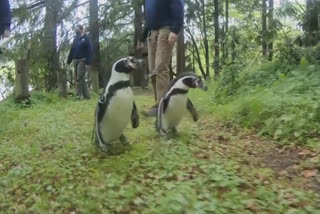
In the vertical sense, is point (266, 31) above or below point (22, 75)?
above

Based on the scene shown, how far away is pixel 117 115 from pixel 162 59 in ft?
6.95

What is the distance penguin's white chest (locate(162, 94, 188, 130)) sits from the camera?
197 inches

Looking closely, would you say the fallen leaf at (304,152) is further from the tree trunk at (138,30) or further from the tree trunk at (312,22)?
the tree trunk at (138,30)

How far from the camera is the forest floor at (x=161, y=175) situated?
311 centimetres

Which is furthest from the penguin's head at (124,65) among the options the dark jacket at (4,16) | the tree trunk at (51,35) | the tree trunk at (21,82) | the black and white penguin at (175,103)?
the tree trunk at (51,35)

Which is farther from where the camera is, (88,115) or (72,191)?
(88,115)

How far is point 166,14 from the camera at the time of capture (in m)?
6.20

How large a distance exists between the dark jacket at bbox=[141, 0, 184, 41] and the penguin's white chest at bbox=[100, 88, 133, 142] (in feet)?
6.60

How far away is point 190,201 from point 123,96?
1.63 metres

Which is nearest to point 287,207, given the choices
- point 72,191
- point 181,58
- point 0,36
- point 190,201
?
point 190,201

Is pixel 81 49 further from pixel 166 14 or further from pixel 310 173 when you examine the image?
pixel 310 173

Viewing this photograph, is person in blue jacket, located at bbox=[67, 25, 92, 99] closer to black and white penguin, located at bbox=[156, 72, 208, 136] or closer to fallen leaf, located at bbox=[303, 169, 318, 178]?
black and white penguin, located at bbox=[156, 72, 208, 136]

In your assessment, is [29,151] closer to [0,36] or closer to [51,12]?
[0,36]

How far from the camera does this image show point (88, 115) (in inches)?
304
